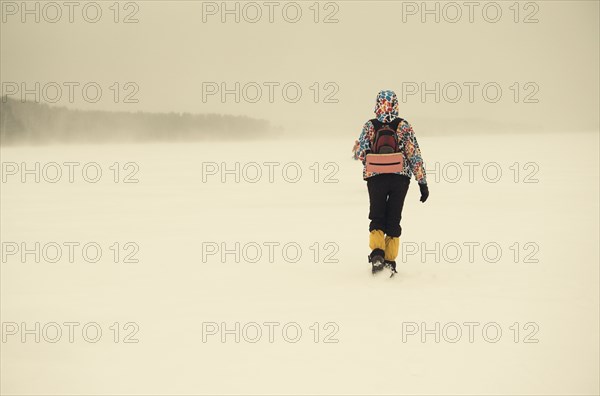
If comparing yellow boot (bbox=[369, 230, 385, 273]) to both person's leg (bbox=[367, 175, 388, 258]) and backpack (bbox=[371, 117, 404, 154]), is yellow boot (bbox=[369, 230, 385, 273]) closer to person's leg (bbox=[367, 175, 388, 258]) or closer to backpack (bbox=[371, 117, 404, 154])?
person's leg (bbox=[367, 175, 388, 258])

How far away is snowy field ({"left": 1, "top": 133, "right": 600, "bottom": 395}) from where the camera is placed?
16.5 feet

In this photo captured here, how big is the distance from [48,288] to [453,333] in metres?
4.54

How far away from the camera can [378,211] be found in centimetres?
787

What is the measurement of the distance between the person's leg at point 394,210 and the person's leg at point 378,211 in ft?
0.22

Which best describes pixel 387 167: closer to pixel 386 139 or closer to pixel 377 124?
pixel 386 139

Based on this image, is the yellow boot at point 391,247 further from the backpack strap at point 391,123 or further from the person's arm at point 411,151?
the backpack strap at point 391,123

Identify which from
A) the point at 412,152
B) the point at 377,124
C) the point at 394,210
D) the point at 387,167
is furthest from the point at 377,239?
the point at 377,124

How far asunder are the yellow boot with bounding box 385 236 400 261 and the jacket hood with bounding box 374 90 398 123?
1.33 meters

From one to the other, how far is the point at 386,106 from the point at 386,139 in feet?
1.19

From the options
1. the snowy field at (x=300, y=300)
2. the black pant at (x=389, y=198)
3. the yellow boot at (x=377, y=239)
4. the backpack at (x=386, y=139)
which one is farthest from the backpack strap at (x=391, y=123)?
the snowy field at (x=300, y=300)

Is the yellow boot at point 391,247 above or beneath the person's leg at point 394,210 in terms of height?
beneath

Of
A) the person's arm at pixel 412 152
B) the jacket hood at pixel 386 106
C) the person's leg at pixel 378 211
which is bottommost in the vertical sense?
the person's leg at pixel 378 211

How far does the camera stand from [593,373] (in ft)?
16.3

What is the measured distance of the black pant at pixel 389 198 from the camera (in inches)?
308
